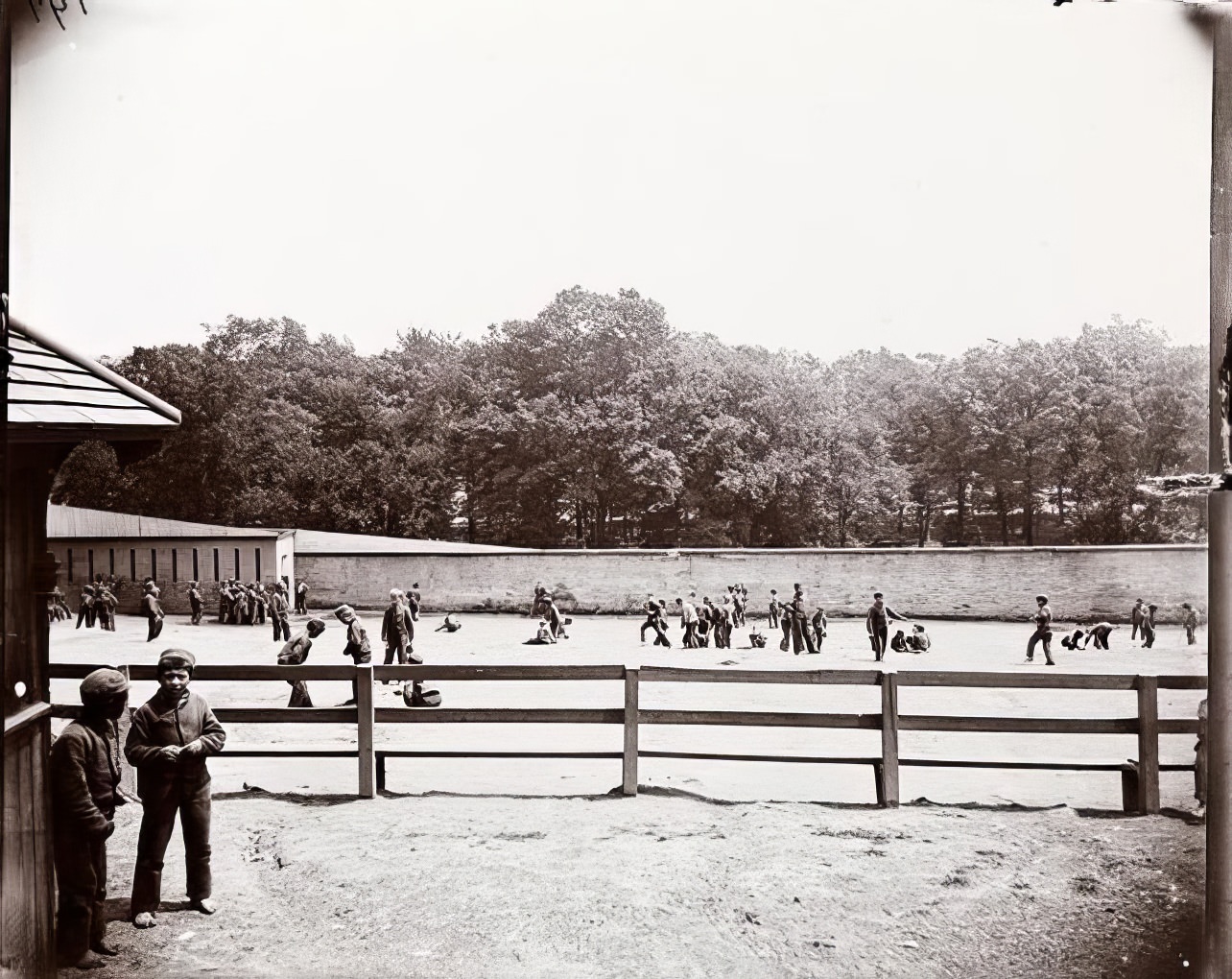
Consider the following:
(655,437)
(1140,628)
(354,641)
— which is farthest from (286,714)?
(1140,628)

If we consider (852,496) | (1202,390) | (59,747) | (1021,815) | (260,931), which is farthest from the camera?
(852,496)

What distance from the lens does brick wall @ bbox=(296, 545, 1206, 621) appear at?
3670 mm

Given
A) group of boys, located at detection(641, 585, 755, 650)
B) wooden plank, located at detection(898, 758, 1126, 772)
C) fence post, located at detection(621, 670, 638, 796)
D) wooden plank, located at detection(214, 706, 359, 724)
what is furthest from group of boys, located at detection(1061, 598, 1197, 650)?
wooden plank, located at detection(214, 706, 359, 724)

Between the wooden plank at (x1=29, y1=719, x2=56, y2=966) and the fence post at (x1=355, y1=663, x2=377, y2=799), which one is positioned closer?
the wooden plank at (x1=29, y1=719, x2=56, y2=966)

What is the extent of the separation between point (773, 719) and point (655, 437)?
1365 mm

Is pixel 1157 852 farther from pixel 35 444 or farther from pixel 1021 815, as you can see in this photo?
pixel 35 444

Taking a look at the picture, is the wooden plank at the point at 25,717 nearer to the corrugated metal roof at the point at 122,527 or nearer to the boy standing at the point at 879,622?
the corrugated metal roof at the point at 122,527

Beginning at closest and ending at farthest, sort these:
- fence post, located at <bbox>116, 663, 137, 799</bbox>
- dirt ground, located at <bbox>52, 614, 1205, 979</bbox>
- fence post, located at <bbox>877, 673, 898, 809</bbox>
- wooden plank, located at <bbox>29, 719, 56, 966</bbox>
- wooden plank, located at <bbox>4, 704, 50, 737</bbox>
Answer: wooden plank, located at <bbox>4, 704, 50, 737</bbox>
wooden plank, located at <bbox>29, 719, 56, 966</bbox>
dirt ground, located at <bbox>52, 614, 1205, 979</bbox>
fence post, located at <bbox>116, 663, 137, 799</bbox>
fence post, located at <bbox>877, 673, 898, 809</bbox>

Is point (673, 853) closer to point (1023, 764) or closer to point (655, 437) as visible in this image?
point (1023, 764)

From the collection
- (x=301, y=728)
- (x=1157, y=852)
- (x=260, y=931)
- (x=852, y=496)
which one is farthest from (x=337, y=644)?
(x=1157, y=852)

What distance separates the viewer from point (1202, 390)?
3443 mm

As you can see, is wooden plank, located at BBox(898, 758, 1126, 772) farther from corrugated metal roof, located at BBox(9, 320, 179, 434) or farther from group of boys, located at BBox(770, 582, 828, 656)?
corrugated metal roof, located at BBox(9, 320, 179, 434)

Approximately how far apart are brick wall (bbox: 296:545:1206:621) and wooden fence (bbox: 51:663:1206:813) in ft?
0.93

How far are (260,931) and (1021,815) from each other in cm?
295
